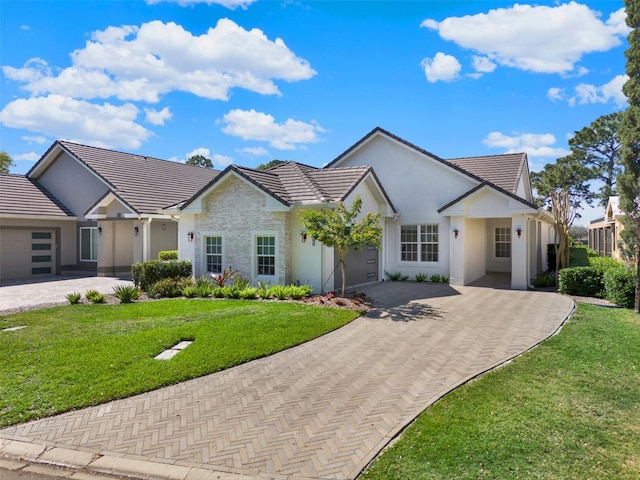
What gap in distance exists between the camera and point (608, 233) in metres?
33.3

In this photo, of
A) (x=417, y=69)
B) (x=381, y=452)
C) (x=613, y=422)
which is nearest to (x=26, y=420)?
(x=381, y=452)

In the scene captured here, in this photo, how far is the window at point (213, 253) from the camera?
A: 58.5 feet

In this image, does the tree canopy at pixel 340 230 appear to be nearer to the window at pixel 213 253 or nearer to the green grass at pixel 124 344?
the green grass at pixel 124 344

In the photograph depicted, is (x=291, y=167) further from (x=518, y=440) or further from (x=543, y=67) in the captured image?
(x=518, y=440)

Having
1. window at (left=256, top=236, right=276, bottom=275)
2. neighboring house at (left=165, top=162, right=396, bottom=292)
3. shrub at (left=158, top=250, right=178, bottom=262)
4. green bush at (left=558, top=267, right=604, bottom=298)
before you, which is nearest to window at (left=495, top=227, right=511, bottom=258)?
green bush at (left=558, top=267, right=604, bottom=298)

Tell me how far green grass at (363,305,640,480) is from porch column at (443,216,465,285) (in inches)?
408

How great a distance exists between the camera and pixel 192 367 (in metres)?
7.75

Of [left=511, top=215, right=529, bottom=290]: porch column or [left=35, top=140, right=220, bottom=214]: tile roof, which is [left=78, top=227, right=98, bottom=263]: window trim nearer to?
[left=35, top=140, right=220, bottom=214]: tile roof

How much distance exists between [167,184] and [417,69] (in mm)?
17879

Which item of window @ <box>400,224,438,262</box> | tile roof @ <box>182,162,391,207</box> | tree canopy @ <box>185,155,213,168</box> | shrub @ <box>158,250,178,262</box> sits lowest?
shrub @ <box>158,250,178,262</box>

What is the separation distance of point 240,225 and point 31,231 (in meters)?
14.3

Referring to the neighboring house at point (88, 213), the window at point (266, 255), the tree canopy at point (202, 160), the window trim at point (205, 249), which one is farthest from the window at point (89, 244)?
the tree canopy at point (202, 160)

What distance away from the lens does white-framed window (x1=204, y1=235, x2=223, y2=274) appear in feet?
58.5

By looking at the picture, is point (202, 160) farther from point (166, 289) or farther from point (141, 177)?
point (166, 289)
